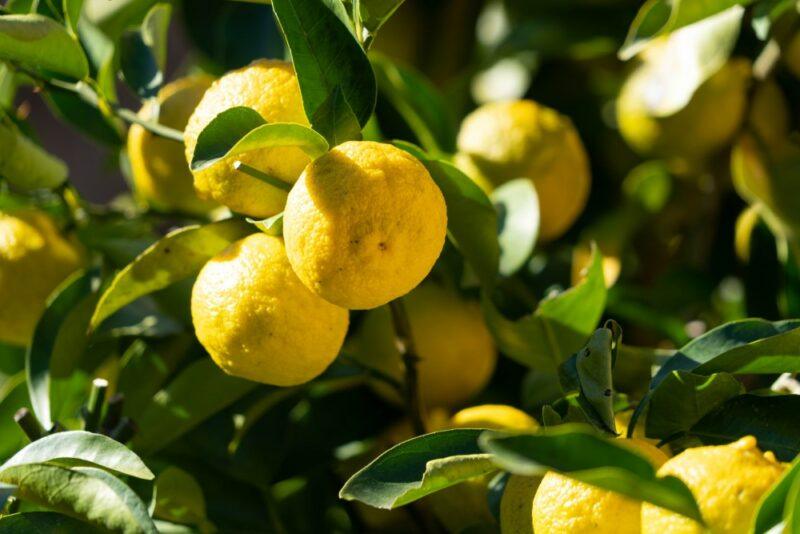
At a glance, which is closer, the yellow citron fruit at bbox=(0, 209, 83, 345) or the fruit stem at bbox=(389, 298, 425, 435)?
the fruit stem at bbox=(389, 298, 425, 435)

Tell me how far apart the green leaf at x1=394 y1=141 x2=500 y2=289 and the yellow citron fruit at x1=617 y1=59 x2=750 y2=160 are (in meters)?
0.33

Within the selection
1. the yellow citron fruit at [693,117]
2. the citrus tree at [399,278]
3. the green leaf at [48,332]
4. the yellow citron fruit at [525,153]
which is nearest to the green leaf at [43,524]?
the citrus tree at [399,278]

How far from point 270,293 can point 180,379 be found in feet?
0.74

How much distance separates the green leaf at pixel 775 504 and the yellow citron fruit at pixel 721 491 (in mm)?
19

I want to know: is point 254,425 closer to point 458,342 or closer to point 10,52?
point 458,342

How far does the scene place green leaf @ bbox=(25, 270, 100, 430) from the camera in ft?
2.83

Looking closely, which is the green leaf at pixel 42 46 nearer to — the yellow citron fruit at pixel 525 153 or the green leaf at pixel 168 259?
the green leaf at pixel 168 259

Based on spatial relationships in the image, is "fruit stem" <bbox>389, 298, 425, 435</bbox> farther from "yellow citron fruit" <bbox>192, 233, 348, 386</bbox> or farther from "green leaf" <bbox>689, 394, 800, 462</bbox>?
"green leaf" <bbox>689, 394, 800, 462</bbox>

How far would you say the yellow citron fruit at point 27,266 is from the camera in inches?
36.7

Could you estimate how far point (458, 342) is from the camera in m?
0.98

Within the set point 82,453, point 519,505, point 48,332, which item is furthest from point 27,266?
point 519,505

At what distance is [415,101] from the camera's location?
1.08 metres

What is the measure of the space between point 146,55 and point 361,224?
0.39 meters

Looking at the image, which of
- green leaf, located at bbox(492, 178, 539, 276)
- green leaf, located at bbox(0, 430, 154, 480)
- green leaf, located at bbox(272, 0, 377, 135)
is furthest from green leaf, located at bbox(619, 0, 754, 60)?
green leaf, located at bbox(0, 430, 154, 480)
